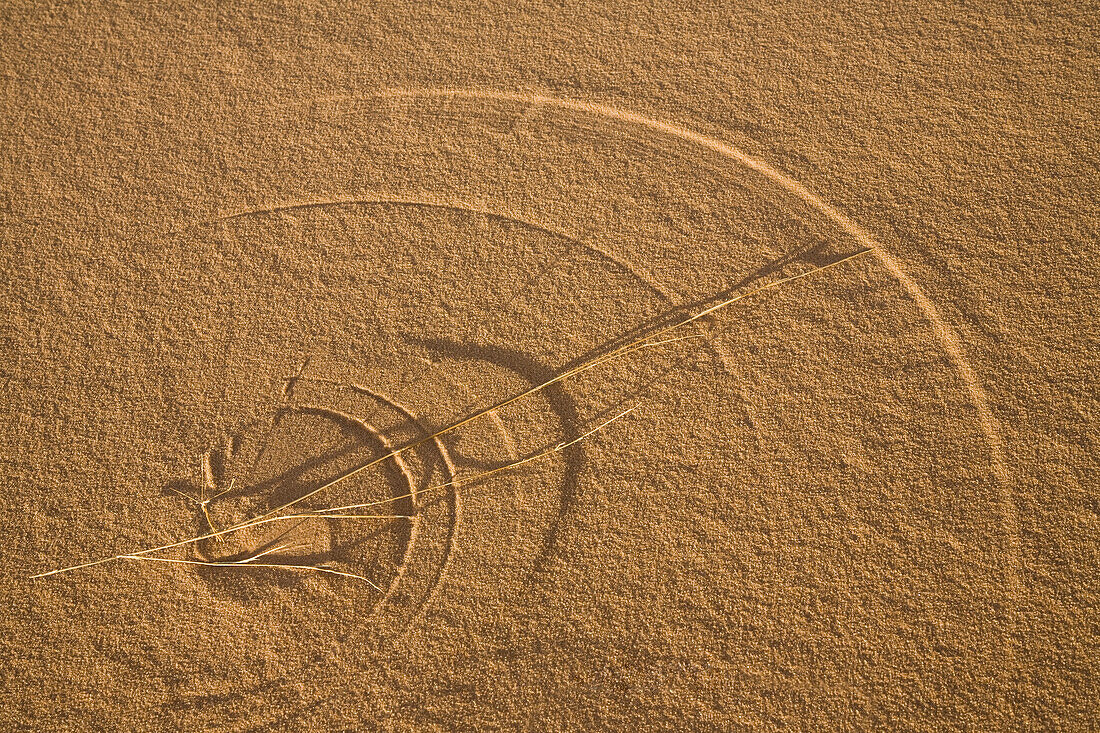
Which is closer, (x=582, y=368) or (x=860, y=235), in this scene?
(x=582, y=368)

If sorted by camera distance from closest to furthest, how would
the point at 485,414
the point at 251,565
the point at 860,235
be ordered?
→ the point at 251,565
the point at 485,414
the point at 860,235

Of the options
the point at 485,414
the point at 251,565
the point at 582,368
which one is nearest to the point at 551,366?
the point at 582,368

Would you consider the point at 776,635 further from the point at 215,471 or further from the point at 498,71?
the point at 498,71

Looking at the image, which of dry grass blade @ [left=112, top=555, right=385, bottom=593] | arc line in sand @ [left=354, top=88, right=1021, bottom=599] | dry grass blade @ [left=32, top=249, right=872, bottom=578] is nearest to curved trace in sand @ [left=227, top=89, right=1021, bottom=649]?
arc line in sand @ [left=354, top=88, right=1021, bottom=599]

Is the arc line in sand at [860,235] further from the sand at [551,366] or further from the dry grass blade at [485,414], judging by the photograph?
the dry grass blade at [485,414]

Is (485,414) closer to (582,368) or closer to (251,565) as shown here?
(582,368)

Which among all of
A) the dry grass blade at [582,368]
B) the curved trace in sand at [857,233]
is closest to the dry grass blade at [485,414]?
the dry grass blade at [582,368]

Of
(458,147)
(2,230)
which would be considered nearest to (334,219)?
(458,147)

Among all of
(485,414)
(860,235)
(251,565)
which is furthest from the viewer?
(860,235)

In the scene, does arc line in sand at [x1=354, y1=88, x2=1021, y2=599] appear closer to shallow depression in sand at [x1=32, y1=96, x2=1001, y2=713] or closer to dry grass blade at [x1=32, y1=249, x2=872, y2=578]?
shallow depression in sand at [x1=32, y1=96, x2=1001, y2=713]
